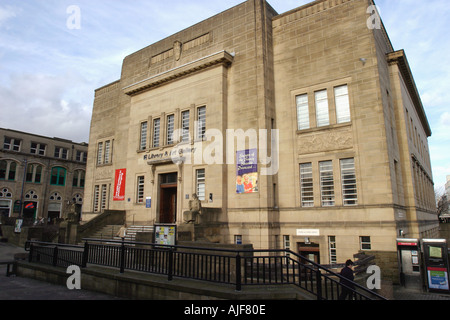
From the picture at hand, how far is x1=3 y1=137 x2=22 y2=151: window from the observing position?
47.1 meters

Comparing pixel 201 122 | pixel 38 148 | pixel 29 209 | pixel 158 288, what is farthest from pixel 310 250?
pixel 38 148

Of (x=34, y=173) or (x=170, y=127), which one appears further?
(x=34, y=173)

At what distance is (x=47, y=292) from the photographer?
33.8ft

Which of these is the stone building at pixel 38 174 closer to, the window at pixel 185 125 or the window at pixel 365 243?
the window at pixel 185 125

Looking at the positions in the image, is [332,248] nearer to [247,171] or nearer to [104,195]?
[247,171]

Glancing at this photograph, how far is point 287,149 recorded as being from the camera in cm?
2008

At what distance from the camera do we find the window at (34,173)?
48.7 metres

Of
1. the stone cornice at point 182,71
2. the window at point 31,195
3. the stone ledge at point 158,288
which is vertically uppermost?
the stone cornice at point 182,71

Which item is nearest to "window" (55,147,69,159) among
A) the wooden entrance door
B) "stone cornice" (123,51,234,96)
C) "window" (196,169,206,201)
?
"stone cornice" (123,51,234,96)

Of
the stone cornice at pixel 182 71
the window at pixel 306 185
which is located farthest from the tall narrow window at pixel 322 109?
the stone cornice at pixel 182 71

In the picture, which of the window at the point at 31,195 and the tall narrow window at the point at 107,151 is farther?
the window at the point at 31,195

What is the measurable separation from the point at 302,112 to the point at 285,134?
174cm

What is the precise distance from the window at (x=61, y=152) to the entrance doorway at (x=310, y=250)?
1876 inches

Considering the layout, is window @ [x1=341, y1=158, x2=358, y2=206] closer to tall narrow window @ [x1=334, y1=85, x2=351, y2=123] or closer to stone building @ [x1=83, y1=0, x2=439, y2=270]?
stone building @ [x1=83, y1=0, x2=439, y2=270]
